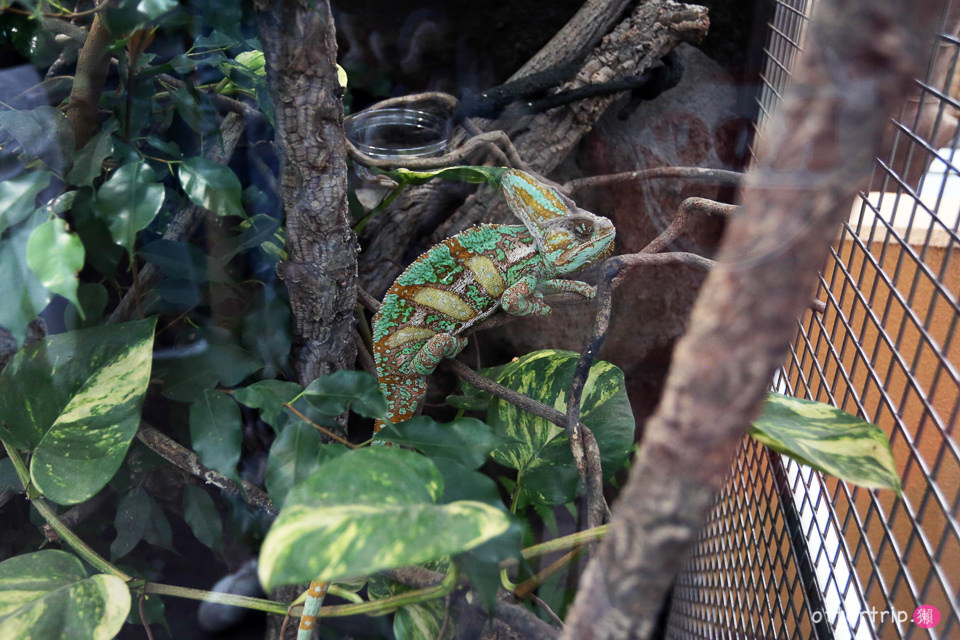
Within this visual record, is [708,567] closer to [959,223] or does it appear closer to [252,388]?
→ [959,223]

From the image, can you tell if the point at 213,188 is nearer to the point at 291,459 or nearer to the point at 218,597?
the point at 291,459

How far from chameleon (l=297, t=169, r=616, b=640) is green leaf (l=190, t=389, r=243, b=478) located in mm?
300

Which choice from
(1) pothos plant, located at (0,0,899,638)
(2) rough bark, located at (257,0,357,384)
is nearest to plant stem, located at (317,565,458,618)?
(1) pothos plant, located at (0,0,899,638)

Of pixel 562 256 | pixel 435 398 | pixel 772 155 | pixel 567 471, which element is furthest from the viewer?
pixel 435 398

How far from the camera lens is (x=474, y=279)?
3.90 feet

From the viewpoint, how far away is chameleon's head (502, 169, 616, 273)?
3.83 feet

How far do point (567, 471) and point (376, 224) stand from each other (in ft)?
2.13

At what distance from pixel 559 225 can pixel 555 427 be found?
44 cm

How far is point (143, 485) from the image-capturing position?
3.34 ft

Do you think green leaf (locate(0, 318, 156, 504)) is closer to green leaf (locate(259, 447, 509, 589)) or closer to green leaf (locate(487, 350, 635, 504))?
green leaf (locate(259, 447, 509, 589))

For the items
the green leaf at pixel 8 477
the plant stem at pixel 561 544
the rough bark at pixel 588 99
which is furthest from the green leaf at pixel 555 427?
the green leaf at pixel 8 477

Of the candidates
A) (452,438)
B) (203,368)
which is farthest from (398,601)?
(203,368)

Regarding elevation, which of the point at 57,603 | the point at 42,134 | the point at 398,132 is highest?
the point at 42,134

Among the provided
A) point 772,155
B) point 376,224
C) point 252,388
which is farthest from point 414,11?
point 772,155
